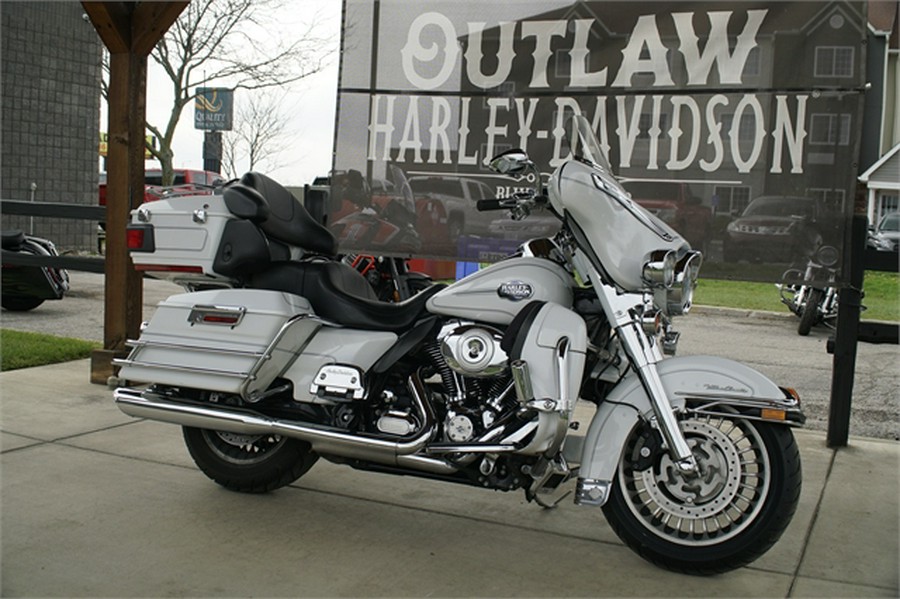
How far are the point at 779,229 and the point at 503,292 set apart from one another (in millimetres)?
2364

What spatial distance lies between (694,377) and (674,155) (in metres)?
2.27

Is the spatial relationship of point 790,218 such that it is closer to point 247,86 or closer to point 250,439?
point 250,439

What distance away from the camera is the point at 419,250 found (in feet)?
19.4

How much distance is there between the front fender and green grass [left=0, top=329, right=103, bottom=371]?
5.32 m

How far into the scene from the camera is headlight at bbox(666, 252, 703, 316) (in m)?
3.45

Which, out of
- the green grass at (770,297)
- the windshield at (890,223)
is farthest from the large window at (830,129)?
the windshield at (890,223)

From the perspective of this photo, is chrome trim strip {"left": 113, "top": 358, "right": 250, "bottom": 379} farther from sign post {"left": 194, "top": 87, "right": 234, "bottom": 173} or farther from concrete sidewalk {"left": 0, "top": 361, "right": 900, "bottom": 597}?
sign post {"left": 194, "top": 87, "right": 234, "bottom": 173}

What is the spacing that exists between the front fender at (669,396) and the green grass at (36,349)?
5.32 metres

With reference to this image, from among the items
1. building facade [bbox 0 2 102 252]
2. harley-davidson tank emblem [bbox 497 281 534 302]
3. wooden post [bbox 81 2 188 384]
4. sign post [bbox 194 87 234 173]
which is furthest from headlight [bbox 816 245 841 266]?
sign post [bbox 194 87 234 173]

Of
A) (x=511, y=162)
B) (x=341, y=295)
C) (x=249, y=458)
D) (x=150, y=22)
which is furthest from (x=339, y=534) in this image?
(x=150, y=22)

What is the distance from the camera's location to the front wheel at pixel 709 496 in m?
3.36

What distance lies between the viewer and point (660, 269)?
11.2 feet

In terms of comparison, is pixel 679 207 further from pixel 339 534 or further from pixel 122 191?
pixel 122 191

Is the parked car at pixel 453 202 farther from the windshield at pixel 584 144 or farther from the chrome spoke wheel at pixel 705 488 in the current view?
the chrome spoke wheel at pixel 705 488
